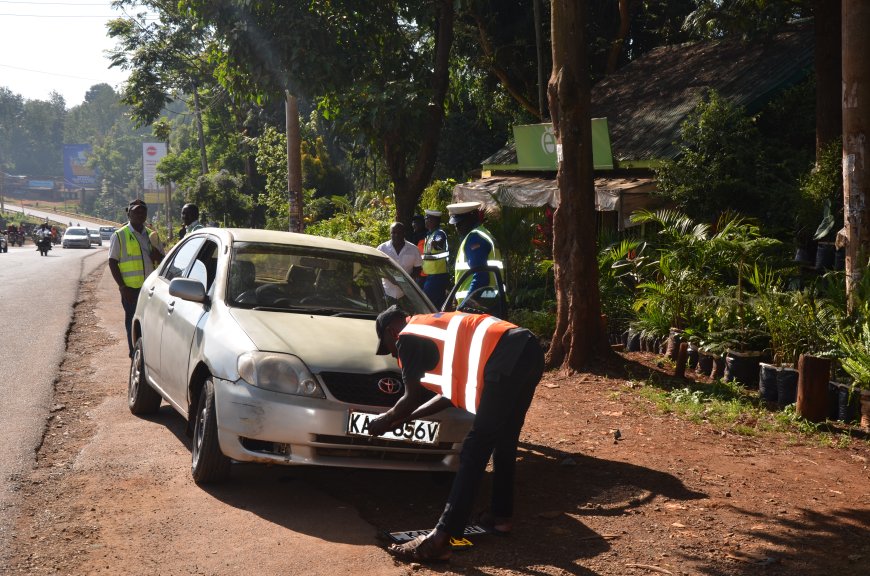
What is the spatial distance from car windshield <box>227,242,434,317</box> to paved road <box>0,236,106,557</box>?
74.4 inches

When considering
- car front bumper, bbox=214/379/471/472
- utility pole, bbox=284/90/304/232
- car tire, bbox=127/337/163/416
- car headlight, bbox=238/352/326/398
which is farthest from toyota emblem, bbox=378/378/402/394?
utility pole, bbox=284/90/304/232

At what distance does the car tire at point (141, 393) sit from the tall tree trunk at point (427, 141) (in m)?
9.29

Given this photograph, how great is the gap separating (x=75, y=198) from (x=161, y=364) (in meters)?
174

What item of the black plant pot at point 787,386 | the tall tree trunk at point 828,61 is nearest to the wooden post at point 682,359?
the black plant pot at point 787,386

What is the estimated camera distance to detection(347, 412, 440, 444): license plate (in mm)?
5453

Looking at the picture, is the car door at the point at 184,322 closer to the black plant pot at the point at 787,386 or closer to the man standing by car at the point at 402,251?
the man standing by car at the point at 402,251

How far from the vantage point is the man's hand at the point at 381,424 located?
16.8ft

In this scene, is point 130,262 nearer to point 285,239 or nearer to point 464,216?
point 285,239

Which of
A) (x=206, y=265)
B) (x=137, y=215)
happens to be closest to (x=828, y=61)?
→ (x=137, y=215)

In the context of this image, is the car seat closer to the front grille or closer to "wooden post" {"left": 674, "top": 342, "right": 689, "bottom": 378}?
the front grille

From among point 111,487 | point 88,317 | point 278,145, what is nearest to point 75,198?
point 278,145

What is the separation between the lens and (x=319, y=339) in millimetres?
5926

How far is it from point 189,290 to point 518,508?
2602 millimetres

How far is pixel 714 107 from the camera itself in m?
14.2
